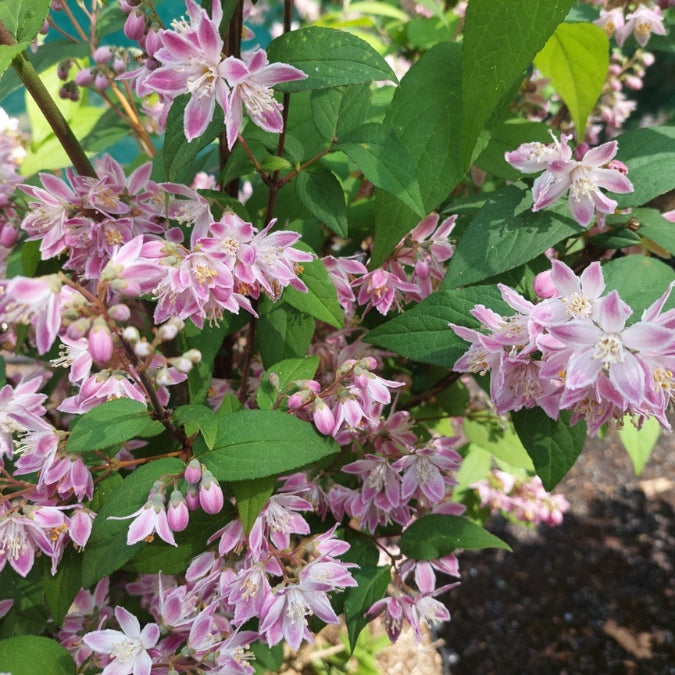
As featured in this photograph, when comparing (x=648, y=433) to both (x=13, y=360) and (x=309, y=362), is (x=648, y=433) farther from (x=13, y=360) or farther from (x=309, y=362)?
(x=13, y=360)

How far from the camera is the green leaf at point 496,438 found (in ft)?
4.13

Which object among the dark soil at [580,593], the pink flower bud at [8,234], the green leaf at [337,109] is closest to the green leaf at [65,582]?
the pink flower bud at [8,234]

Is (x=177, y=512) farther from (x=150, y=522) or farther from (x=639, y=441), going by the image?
(x=639, y=441)

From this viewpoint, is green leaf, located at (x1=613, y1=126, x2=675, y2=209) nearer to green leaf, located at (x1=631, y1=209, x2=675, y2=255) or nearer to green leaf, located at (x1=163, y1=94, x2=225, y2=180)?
green leaf, located at (x1=631, y1=209, x2=675, y2=255)

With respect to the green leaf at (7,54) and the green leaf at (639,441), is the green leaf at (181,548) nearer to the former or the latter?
the green leaf at (7,54)

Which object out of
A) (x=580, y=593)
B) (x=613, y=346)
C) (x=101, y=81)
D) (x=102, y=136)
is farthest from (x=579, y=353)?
(x=580, y=593)

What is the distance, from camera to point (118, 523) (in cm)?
72

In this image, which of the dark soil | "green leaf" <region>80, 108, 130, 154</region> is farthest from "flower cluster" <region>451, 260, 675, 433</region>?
the dark soil

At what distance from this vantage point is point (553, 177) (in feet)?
2.46

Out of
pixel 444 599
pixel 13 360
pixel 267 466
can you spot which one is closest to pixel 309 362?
pixel 267 466

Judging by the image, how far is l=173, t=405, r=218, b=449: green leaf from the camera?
2.18ft

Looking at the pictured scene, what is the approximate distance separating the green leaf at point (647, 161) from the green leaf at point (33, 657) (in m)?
0.88

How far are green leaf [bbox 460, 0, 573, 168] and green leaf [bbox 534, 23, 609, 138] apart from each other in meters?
0.30

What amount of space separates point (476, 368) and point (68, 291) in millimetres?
436
